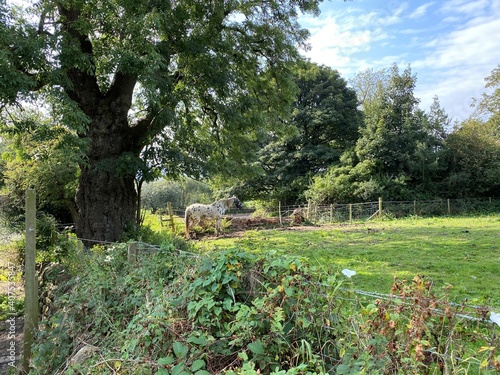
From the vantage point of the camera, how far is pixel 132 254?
3807mm

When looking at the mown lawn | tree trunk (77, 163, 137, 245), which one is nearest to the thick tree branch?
tree trunk (77, 163, 137, 245)

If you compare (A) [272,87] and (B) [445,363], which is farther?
(A) [272,87]

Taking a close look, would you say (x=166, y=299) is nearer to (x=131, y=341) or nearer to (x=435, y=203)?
(x=131, y=341)

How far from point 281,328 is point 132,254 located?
2.48 m

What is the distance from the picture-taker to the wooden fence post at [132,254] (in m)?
3.75


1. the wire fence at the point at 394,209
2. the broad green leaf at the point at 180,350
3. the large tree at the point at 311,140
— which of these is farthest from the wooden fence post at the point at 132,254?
the large tree at the point at 311,140

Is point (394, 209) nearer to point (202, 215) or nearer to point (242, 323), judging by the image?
point (202, 215)

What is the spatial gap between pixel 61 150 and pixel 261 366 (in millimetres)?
5309

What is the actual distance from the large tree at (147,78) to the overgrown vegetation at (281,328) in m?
4.49

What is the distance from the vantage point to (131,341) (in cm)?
225

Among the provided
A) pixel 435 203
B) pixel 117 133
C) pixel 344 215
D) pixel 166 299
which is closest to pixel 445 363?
A: pixel 166 299

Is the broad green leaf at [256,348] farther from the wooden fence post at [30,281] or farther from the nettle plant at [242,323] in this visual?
the wooden fence post at [30,281]

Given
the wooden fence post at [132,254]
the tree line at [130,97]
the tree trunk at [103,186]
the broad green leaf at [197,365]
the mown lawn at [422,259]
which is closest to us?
the broad green leaf at [197,365]

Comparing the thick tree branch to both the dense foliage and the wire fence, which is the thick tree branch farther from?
the dense foliage
